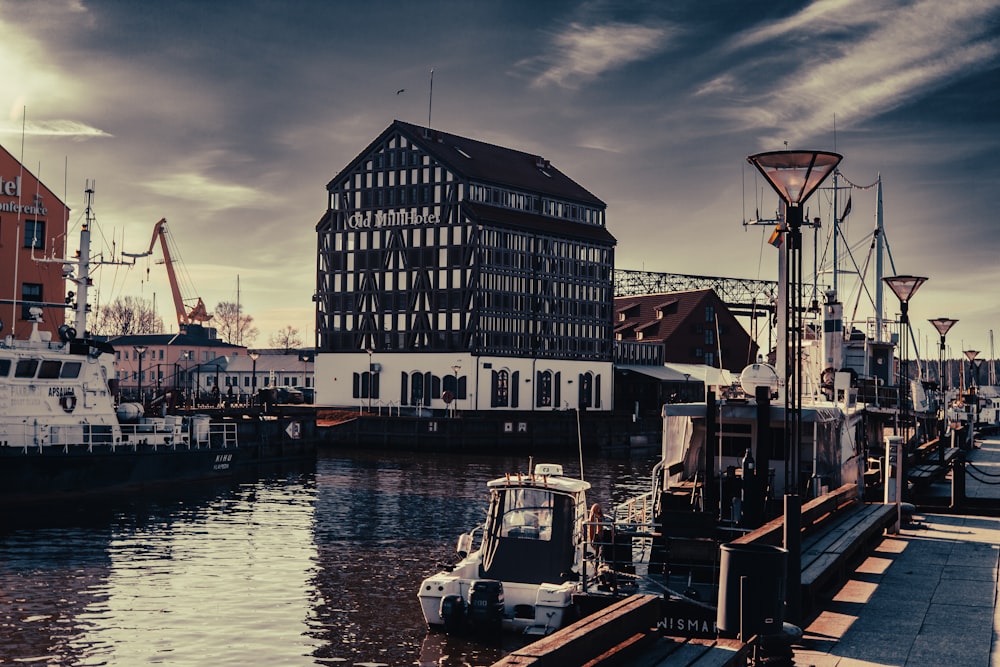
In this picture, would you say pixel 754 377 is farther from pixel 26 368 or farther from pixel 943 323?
pixel 26 368

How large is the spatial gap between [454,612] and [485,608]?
73cm

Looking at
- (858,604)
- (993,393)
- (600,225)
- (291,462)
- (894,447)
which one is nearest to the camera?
(858,604)

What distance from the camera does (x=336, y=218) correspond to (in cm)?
10700

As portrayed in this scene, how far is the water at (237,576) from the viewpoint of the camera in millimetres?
20453

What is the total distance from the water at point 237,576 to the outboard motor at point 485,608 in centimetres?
54

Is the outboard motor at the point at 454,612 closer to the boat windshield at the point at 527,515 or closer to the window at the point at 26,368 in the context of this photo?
the boat windshield at the point at 527,515

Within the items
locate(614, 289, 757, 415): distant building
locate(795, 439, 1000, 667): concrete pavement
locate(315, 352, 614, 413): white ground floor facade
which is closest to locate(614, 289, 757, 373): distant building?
locate(614, 289, 757, 415): distant building

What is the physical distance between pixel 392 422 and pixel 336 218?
32.6 m

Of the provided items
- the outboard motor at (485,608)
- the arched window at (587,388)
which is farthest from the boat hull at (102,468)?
the arched window at (587,388)

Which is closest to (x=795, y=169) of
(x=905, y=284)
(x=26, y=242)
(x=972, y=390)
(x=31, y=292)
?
(x=905, y=284)

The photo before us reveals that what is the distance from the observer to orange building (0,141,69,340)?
7156cm

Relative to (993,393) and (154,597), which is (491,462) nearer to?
(154,597)

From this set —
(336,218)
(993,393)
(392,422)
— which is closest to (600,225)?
(336,218)

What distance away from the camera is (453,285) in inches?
3935
